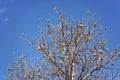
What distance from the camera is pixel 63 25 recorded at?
1305cm

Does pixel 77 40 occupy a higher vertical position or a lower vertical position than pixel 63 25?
lower

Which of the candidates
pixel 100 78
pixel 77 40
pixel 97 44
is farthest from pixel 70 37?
pixel 100 78

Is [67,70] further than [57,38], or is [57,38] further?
[57,38]

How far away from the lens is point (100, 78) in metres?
12.4

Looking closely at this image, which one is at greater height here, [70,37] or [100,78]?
[70,37]

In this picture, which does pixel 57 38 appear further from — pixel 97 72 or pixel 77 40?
pixel 97 72

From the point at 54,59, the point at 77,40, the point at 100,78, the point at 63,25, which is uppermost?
the point at 63,25

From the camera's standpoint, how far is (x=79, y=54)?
12367 mm

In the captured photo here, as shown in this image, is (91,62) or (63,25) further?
(63,25)

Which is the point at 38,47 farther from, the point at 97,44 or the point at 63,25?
the point at 97,44

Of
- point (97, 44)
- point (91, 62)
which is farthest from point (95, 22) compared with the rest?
point (91, 62)

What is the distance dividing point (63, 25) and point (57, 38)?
67 centimetres

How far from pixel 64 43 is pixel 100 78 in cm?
219

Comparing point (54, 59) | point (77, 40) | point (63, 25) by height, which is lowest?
point (54, 59)
